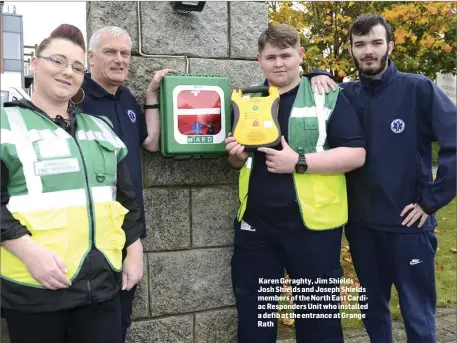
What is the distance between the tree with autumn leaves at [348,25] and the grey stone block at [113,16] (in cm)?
400

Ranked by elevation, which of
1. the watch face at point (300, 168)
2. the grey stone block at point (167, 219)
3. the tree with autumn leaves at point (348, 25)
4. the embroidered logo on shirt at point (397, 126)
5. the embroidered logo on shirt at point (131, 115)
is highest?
the tree with autumn leaves at point (348, 25)

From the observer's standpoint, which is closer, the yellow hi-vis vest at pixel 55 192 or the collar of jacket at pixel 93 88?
the yellow hi-vis vest at pixel 55 192

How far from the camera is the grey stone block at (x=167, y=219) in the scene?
3178 mm

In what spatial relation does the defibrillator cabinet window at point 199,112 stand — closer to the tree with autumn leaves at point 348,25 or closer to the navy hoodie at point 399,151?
the navy hoodie at point 399,151

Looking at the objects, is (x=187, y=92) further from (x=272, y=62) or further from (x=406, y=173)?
(x=406, y=173)

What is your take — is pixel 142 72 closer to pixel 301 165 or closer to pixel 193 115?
pixel 193 115

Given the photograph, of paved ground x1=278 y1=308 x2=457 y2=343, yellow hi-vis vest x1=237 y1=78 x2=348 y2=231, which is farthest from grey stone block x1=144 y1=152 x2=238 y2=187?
paved ground x1=278 y1=308 x2=457 y2=343

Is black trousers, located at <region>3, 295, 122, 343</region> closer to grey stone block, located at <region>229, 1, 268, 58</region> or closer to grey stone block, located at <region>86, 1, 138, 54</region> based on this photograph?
grey stone block, located at <region>86, 1, 138, 54</region>

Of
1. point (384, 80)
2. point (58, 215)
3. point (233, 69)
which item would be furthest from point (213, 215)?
point (58, 215)

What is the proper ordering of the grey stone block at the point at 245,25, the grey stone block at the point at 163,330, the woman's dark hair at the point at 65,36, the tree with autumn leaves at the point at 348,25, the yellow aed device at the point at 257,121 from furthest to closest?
the tree with autumn leaves at the point at 348,25 < the grey stone block at the point at 245,25 < the grey stone block at the point at 163,330 < the yellow aed device at the point at 257,121 < the woman's dark hair at the point at 65,36

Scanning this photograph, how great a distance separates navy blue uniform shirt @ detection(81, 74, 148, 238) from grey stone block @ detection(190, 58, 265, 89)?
0.60m

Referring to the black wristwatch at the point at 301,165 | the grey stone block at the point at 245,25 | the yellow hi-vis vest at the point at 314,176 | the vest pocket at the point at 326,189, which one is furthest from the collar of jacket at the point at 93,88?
the vest pocket at the point at 326,189

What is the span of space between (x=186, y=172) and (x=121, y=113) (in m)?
0.70

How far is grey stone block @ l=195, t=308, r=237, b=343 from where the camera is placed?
3.37 m
